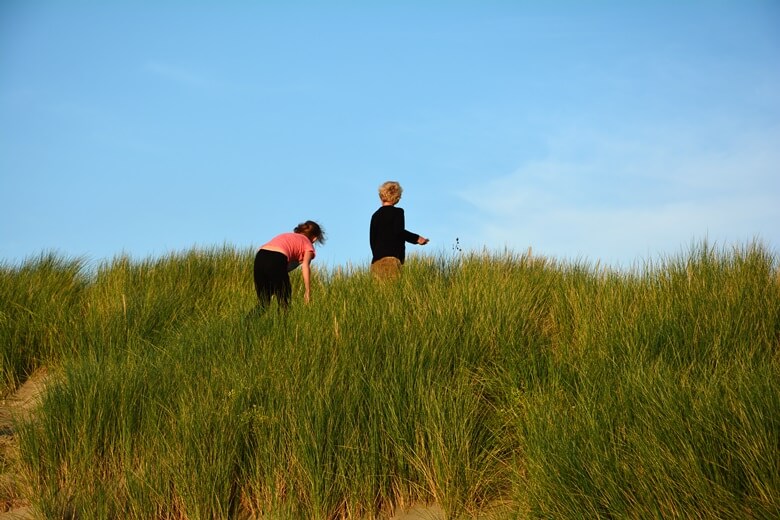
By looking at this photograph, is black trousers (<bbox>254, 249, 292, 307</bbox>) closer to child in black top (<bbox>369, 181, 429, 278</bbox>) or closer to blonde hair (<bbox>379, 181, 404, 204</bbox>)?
child in black top (<bbox>369, 181, 429, 278</bbox>)

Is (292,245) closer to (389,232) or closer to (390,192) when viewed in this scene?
(389,232)

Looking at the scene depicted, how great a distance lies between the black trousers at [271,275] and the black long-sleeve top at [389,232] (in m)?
1.25

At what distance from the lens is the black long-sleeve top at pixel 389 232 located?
379 inches

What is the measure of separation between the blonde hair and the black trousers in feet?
5.05

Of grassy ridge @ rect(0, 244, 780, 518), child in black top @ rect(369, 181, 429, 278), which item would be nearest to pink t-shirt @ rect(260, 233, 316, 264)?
child in black top @ rect(369, 181, 429, 278)

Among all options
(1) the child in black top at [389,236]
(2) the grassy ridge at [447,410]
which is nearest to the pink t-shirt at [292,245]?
(1) the child in black top at [389,236]

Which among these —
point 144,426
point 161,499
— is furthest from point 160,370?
point 161,499

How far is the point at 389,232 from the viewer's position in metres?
9.66

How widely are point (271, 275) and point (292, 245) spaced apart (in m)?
0.46

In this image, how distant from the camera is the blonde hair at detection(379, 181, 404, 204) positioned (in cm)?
973

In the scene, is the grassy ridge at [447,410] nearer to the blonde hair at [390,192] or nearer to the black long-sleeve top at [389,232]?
the black long-sleeve top at [389,232]

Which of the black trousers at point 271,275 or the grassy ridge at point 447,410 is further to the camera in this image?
the black trousers at point 271,275

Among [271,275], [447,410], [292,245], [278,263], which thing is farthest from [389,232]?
[447,410]

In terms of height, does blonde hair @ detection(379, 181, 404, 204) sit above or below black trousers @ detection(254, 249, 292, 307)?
above
